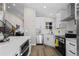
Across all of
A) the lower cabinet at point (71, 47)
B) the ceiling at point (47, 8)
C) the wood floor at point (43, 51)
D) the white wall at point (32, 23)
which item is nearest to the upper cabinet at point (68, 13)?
the ceiling at point (47, 8)

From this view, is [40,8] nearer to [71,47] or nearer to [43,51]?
[43,51]

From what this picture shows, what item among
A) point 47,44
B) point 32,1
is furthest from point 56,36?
point 32,1

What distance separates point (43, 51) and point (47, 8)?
A: 609 millimetres

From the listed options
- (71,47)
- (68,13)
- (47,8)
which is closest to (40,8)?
(47,8)

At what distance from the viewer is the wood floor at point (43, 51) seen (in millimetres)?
1449

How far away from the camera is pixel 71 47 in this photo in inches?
62.5

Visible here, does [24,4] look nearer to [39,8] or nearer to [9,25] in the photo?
[39,8]

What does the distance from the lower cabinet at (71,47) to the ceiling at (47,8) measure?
0.50 meters

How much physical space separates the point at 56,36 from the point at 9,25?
680mm

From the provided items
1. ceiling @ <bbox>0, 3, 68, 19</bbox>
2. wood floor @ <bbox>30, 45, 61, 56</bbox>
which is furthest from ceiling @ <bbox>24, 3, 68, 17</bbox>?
wood floor @ <bbox>30, 45, 61, 56</bbox>

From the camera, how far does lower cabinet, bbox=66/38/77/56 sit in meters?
1.46

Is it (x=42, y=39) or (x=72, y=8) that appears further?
(x=42, y=39)

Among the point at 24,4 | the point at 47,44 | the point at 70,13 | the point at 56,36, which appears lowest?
the point at 47,44

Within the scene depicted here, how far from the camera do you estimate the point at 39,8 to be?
1456 millimetres
